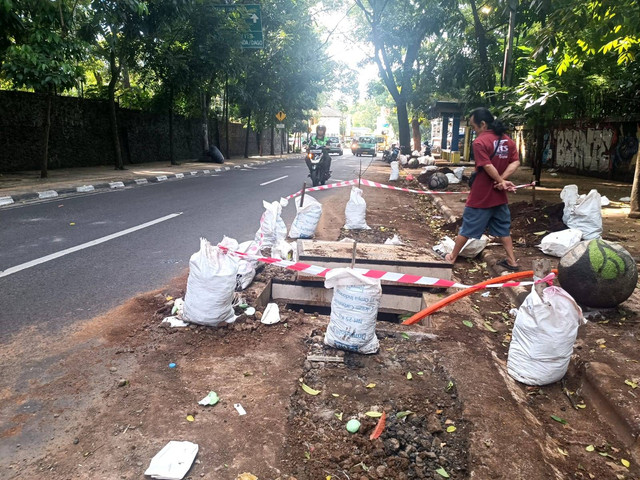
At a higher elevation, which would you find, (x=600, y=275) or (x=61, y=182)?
(x=61, y=182)

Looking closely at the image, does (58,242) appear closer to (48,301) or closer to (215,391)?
(48,301)

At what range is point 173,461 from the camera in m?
2.11

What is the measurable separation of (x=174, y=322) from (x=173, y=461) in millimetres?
1650

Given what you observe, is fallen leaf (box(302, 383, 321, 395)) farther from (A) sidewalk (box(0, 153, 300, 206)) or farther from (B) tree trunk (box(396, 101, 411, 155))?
(B) tree trunk (box(396, 101, 411, 155))

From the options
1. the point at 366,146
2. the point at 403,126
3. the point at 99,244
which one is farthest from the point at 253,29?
the point at 366,146

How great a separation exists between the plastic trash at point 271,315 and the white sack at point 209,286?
0.33 meters

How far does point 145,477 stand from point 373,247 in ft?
12.1

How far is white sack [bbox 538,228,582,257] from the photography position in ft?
18.3

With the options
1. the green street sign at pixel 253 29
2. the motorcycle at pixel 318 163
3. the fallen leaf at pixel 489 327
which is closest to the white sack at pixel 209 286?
the fallen leaf at pixel 489 327

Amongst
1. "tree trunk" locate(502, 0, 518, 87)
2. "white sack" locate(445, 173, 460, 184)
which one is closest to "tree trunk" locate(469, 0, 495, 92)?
"white sack" locate(445, 173, 460, 184)

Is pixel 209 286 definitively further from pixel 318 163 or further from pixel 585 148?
pixel 585 148

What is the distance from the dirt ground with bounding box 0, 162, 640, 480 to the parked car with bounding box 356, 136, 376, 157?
125 ft

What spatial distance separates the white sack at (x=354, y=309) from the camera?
3.20 meters

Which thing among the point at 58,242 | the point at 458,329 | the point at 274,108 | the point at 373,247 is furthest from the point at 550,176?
the point at 274,108
